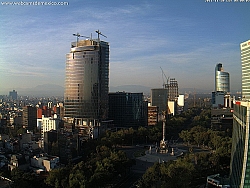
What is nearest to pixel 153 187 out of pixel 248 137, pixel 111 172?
pixel 111 172

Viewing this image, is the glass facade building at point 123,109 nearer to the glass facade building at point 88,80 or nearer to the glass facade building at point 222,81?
the glass facade building at point 88,80

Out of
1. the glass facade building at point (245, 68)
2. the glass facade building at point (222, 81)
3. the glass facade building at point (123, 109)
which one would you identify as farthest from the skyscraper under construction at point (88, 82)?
the glass facade building at point (222, 81)

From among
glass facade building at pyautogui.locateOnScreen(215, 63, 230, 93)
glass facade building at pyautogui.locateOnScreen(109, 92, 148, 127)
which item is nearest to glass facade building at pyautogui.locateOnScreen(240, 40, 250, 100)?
glass facade building at pyautogui.locateOnScreen(109, 92, 148, 127)

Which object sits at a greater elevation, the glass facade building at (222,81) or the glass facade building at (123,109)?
the glass facade building at (222,81)

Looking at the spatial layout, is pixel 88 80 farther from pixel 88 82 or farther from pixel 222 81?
pixel 222 81

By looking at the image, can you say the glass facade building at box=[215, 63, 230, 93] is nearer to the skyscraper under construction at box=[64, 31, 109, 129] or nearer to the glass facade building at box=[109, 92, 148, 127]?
the glass facade building at box=[109, 92, 148, 127]

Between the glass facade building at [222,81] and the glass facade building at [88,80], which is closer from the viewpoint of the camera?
the glass facade building at [88,80]

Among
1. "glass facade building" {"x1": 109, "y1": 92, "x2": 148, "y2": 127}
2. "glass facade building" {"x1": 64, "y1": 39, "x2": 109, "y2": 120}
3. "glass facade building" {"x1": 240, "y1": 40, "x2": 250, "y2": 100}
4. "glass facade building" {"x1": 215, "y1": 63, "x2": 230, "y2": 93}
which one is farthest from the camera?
"glass facade building" {"x1": 215, "y1": 63, "x2": 230, "y2": 93}

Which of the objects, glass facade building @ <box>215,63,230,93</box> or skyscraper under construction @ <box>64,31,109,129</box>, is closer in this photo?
skyscraper under construction @ <box>64,31,109,129</box>

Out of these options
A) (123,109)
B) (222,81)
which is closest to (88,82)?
(123,109)
